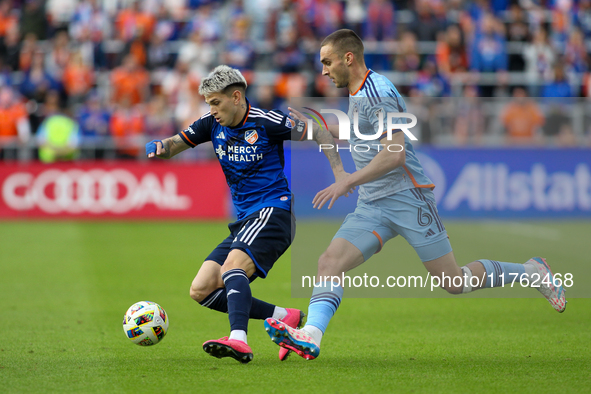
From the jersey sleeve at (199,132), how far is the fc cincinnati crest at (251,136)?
34 cm

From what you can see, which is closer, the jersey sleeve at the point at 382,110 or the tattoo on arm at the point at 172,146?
the jersey sleeve at the point at 382,110

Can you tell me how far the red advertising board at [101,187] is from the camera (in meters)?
16.5

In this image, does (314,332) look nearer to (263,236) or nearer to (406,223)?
(263,236)

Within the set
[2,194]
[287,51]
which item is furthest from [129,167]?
[287,51]

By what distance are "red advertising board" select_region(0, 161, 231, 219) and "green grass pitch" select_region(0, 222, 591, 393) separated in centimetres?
472

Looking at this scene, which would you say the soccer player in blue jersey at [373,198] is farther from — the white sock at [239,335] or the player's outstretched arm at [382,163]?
the white sock at [239,335]

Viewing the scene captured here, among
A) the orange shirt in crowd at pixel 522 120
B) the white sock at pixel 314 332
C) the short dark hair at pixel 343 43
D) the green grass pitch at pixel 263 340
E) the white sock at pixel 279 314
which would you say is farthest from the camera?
the orange shirt in crowd at pixel 522 120

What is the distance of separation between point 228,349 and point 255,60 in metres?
14.9

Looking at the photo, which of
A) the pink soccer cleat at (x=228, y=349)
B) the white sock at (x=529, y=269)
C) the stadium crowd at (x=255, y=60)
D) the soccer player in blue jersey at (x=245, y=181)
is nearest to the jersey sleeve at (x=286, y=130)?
the soccer player in blue jersey at (x=245, y=181)

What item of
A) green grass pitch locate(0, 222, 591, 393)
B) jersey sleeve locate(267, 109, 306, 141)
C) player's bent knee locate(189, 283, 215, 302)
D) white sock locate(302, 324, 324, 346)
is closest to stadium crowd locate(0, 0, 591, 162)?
green grass pitch locate(0, 222, 591, 393)

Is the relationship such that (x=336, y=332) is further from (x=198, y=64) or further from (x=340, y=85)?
(x=198, y=64)

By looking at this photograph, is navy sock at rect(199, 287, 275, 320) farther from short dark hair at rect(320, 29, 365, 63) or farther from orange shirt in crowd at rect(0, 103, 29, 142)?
orange shirt in crowd at rect(0, 103, 29, 142)

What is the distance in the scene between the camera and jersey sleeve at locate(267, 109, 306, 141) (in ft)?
19.0

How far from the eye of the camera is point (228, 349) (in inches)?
201
